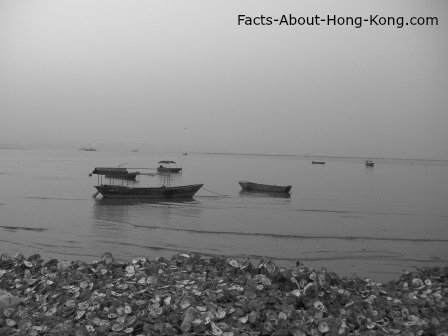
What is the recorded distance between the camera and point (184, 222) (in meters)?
8.85

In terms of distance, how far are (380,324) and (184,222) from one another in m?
6.78

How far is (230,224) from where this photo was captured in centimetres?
895

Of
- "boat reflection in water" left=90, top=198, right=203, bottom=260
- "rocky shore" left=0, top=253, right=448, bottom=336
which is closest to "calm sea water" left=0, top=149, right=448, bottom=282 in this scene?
"boat reflection in water" left=90, top=198, right=203, bottom=260

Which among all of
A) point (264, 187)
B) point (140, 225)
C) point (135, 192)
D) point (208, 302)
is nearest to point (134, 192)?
point (135, 192)

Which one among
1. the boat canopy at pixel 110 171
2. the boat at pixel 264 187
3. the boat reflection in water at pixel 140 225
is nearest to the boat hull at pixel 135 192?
the boat reflection in water at pixel 140 225

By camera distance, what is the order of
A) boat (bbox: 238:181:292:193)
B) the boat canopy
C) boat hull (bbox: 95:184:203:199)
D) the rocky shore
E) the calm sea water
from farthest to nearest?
boat (bbox: 238:181:292:193) → boat hull (bbox: 95:184:203:199) → the boat canopy → the calm sea water → the rocky shore

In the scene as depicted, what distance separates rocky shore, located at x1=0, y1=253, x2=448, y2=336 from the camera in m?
2.13

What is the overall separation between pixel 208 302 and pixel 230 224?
6.59 metres

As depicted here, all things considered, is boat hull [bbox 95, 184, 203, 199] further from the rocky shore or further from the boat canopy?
the rocky shore

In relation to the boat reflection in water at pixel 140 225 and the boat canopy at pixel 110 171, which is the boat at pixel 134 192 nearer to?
the boat reflection in water at pixel 140 225

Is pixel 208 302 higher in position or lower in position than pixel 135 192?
higher

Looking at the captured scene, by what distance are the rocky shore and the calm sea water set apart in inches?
96.9

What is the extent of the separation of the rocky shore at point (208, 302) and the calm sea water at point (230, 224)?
96.9 inches

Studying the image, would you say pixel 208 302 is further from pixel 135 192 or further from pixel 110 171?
pixel 135 192
